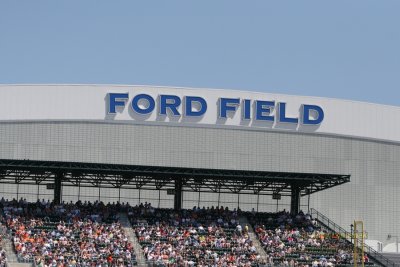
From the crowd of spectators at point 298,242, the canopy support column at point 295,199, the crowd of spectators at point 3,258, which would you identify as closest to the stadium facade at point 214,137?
the canopy support column at point 295,199

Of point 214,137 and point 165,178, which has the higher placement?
point 214,137

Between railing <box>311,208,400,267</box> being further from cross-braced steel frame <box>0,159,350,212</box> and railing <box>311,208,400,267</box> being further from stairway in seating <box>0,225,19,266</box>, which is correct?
stairway in seating <box>0,225,19,266</box>

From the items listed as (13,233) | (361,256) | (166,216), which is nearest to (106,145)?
(166,216)

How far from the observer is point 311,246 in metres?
73.3

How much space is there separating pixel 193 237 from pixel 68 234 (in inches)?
373

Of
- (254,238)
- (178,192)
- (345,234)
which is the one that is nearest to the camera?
(254,238)

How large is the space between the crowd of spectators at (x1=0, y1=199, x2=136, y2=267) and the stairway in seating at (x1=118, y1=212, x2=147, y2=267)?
490 millimetres

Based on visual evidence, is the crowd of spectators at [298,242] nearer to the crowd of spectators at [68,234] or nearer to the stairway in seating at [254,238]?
the stairway in seating at [254,238]

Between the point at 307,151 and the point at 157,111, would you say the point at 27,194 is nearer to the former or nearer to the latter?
the point at 157,111

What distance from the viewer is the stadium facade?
268ft

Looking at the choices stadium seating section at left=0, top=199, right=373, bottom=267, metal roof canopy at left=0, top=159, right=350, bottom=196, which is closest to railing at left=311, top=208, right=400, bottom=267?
stadium seating section at left=0, top=199, right=373, bottom=267

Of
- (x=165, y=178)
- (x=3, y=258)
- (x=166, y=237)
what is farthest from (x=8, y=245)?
(x=165, y=178)

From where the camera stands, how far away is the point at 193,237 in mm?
71750

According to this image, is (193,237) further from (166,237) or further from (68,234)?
(68,234)
